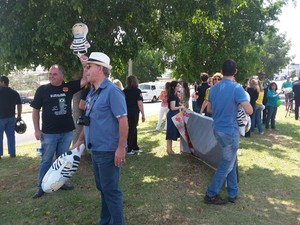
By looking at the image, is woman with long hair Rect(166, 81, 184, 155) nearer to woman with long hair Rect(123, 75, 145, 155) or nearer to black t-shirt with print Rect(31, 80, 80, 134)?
woman with long hair Rect(123, 75, 145, 155)

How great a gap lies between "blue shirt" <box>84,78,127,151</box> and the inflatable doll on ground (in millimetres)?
1412

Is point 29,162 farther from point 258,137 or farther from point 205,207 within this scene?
point 258,137

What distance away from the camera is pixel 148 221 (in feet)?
13.4

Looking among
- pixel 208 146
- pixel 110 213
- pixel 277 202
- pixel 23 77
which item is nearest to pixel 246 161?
pixel 208 146

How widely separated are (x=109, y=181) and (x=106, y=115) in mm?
677

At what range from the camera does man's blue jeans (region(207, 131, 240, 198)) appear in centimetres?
441

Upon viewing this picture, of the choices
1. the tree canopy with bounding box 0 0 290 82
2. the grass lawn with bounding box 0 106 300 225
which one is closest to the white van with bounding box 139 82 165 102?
the tree canopy with bounding box 0 0 290 82

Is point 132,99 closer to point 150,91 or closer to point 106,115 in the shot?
point 106,115

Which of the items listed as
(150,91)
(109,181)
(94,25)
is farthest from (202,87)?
(150,91)

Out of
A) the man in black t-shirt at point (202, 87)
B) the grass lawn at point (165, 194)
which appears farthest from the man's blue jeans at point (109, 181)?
the man in black t-shirt at point (202, 87)

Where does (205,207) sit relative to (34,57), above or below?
below

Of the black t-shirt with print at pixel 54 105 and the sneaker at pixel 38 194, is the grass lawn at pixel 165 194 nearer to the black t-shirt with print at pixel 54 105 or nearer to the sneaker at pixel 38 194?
the sneaker at pixel 38 194

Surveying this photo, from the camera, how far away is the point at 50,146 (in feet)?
15.9

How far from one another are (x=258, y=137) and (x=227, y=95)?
222 inches
